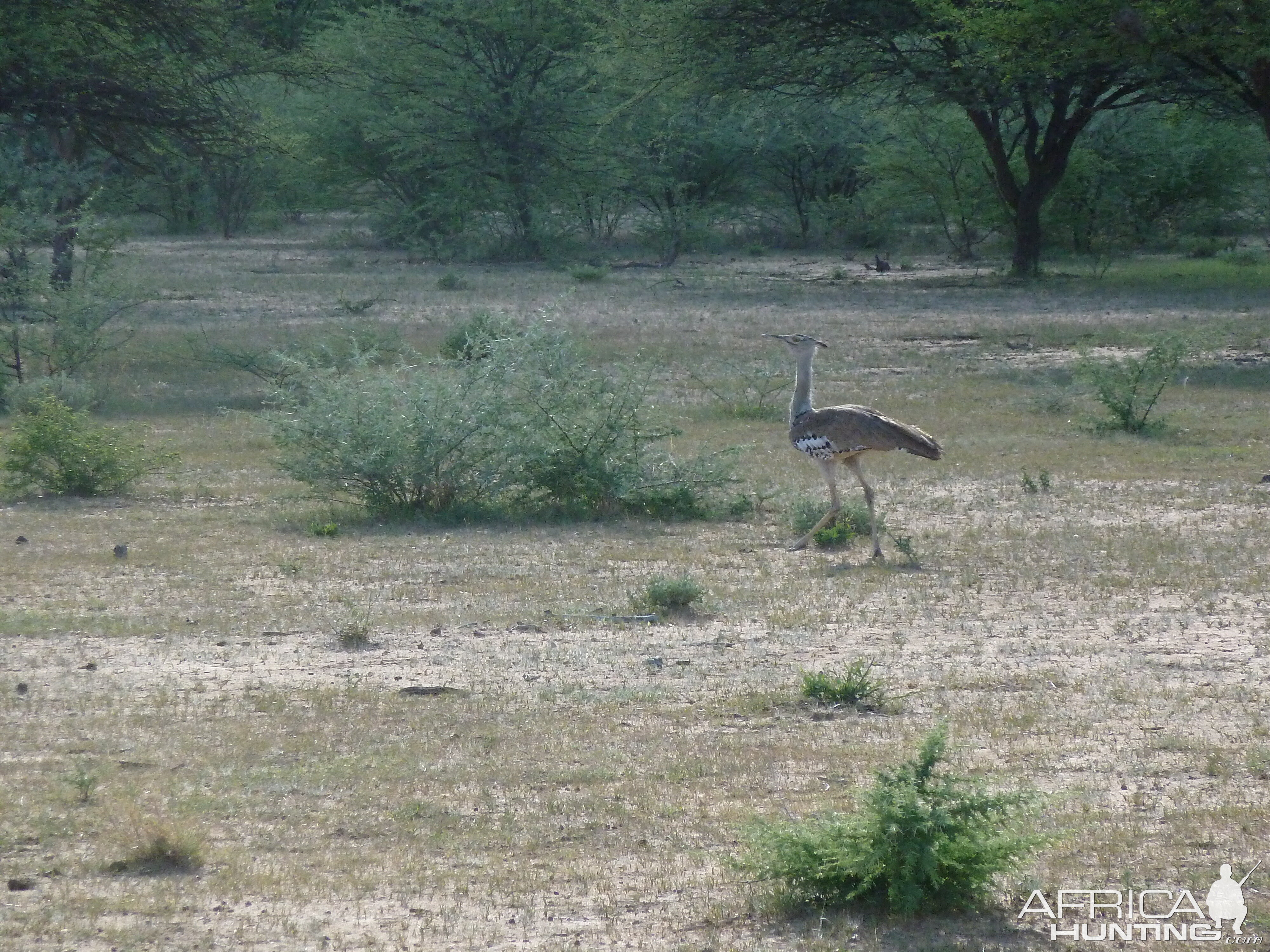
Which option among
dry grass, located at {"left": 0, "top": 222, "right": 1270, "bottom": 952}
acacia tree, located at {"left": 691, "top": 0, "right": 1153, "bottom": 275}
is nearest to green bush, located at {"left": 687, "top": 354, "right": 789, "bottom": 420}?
dry grass, located at {"left": 0, "top": 222, "right": 1270, "bottom": 952}

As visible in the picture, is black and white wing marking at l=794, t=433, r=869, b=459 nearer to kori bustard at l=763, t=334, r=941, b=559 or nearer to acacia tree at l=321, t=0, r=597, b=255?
kori bustard at l=763, t=334, r=941, b=559

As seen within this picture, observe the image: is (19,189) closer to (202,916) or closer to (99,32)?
(99,32)

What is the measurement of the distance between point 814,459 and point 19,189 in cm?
1387

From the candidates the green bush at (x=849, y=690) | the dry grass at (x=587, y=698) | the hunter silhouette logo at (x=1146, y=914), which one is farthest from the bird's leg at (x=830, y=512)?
the hunter silhouette logo at (x=1146, y=914)

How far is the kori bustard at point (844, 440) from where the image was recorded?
31.9 ft

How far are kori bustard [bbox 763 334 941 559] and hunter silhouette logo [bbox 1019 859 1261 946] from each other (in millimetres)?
5227

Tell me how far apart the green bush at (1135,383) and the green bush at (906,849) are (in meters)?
10.9

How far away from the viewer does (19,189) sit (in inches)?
787

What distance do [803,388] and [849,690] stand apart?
14.3 feet

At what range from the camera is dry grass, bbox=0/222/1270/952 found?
4602 millimetres

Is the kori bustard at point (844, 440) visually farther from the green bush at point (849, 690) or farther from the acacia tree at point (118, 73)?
the acacia tree at point (118, 73)

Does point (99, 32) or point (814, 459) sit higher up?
point (99, 32)

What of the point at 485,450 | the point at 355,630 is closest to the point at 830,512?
the point at 485,450

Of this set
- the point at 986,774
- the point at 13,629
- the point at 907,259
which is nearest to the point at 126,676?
the point at 13,629
